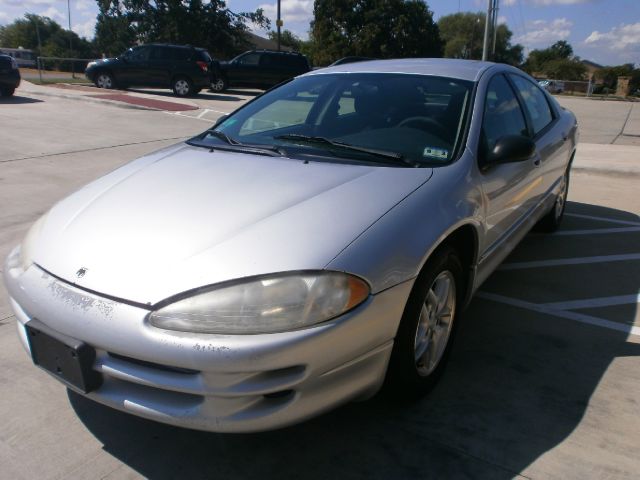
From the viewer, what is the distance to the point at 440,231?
2.41 metres

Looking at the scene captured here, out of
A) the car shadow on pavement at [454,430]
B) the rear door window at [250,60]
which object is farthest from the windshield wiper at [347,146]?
the rear door window at [250,60]

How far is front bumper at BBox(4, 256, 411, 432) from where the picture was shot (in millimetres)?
1869

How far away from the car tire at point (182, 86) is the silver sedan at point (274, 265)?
16853mm

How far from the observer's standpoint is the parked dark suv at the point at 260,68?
2173cm

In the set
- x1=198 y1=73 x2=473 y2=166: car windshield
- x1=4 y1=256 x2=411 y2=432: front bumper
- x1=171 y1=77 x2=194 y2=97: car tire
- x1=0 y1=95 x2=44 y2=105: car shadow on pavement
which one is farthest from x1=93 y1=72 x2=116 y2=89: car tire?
x1=4 y1=256 x2=411 y2=432: front bumper

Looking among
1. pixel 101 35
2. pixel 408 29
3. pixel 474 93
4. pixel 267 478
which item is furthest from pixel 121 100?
pixel 408 29

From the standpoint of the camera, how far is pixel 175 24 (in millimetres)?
40469

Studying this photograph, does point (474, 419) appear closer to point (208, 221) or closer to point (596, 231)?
point (208, 221)

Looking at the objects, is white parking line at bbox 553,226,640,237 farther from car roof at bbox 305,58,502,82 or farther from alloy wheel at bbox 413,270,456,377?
alloy wheel at bbox 413,270,456,377

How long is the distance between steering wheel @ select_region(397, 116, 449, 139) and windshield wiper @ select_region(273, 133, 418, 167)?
1.07 ft

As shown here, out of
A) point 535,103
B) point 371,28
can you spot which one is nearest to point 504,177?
point 535,103

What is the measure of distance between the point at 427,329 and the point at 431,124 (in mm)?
1158

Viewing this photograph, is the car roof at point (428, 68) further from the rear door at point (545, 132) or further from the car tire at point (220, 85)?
the car tire at point (220, 85)

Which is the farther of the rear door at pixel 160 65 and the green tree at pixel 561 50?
the green tree at pixel 561 50
